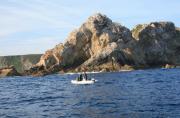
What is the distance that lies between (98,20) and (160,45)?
30.1m

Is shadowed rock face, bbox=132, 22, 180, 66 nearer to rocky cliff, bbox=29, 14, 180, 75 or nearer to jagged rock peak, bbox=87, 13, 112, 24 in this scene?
rocky cliff, bbox=29, 14, 180, 75

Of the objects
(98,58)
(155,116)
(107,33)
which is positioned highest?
(107,33)

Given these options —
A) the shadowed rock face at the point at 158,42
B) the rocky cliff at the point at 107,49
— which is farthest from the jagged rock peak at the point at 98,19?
the shadowed rock face at the point at 158,42

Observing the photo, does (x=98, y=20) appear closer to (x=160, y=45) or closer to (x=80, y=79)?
(x=160, y=45)

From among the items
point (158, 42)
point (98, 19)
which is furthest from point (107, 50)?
point (158, 42)

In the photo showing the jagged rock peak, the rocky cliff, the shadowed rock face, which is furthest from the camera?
the shadowed rock face

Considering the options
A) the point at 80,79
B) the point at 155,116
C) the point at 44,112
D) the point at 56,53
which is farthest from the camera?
the point at 56,53

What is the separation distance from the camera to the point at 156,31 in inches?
6900

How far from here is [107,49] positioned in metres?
151

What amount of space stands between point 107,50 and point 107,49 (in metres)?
0.74

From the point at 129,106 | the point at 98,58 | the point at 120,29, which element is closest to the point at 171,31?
the point at 120,29

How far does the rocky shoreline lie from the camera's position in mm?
148750

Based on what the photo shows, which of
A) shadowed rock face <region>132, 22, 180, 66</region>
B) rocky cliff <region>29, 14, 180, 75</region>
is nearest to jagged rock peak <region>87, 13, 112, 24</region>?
rocky cliff <region>29, 14, 180, 75</region>

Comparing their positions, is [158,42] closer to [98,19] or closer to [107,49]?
[98,19]
